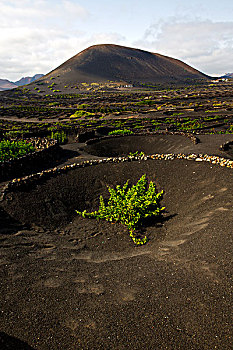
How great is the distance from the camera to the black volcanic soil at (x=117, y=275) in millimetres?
3943

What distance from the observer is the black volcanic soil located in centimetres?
394

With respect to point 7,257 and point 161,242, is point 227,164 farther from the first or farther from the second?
point 7,257

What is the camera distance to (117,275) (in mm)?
5531

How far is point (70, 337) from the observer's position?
397cm

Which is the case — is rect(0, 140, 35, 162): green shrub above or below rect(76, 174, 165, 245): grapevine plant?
above

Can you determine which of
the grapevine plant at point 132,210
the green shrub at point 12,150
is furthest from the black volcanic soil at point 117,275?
the green shrub at point 12,150

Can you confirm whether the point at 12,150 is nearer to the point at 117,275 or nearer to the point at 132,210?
the point at 132,210

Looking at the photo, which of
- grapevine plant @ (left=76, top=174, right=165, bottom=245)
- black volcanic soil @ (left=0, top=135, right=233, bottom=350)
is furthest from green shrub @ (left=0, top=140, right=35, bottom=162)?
grapevine plant @ (left=76, top=174, right=165, bottom=245)

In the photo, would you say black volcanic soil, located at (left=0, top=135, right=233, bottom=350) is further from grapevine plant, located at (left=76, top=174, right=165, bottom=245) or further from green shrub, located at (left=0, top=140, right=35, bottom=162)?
green shrub, located at (left=0, top=140, right=35, bottom=162)

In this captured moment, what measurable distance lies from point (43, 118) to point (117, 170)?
50.0 m

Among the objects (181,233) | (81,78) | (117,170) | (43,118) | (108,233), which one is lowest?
(108,233)

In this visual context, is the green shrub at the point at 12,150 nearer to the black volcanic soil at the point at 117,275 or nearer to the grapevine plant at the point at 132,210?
the black volcanic soil at the point at 117,275

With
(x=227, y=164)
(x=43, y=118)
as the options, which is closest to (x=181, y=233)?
(x=227, y=164)

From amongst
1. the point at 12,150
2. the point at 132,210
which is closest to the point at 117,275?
the point at 132,210
